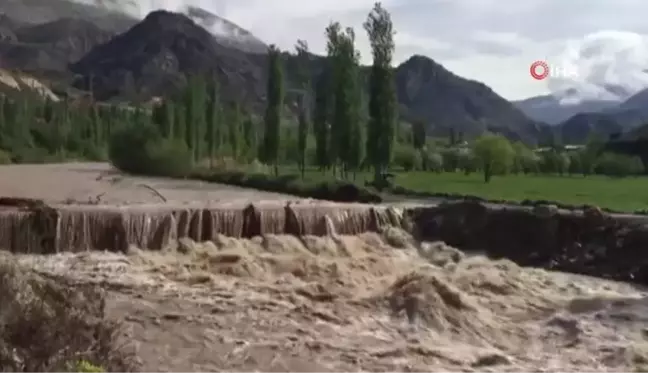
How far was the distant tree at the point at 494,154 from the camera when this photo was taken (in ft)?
165

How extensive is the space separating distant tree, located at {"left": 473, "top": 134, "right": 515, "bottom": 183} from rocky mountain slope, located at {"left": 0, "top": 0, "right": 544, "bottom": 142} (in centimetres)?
8920

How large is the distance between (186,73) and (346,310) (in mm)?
156450

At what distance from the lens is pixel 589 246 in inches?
819

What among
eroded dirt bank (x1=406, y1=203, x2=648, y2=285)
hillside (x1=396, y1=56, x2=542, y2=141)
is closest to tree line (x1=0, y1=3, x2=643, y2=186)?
eroded dirt bank (x1=406, y1=203, x2=648, y2=285)

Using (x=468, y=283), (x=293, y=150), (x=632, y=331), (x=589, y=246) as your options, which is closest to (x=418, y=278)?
(x=468, y=283)

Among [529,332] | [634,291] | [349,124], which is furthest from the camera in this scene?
[349,124]

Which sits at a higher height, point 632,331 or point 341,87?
point 341,87

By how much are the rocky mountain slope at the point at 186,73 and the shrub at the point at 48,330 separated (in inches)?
5345

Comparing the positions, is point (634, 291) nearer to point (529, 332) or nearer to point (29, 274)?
point (529, 332)

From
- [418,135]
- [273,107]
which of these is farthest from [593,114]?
[273,107]

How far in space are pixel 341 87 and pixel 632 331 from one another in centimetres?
2518

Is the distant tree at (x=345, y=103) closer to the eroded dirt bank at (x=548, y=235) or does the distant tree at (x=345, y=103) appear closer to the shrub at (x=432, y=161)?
the eroded dirt bank at (x=548, y=235)

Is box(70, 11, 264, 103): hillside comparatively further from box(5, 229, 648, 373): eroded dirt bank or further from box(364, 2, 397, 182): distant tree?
box(5, 229, 648, 373): eroded dirt bank

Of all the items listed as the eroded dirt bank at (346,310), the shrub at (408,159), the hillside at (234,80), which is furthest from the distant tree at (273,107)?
the hillside at (234,80)
